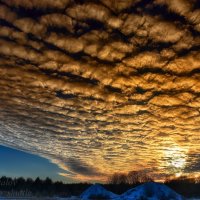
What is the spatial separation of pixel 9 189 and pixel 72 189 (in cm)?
3262

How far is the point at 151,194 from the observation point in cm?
6881

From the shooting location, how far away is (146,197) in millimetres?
68062

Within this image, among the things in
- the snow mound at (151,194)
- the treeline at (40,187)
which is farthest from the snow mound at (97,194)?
A: the treeline at (40,187)

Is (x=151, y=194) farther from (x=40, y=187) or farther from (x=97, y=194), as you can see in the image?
(x=40, y=187)

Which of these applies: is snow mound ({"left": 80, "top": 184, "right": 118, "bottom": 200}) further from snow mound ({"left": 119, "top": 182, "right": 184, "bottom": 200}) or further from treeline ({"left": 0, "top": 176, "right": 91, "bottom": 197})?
treeline ({"left": 0, "top": 176, "right": 91, "bottom": 197})

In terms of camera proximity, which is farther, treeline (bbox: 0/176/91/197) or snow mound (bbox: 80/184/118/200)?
treeline (bbox: 0/176/91/197)

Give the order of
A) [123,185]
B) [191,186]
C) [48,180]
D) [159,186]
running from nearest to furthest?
1. [159,186]
2. [191,186]
3. [123,185]
4. [48,180]

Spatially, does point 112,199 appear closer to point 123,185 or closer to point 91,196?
point 91,196

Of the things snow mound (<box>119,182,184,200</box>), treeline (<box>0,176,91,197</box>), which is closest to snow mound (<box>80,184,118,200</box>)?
snow mound (<box>119,182,184,200</box>)

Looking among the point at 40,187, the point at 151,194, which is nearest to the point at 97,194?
the point at 151,194

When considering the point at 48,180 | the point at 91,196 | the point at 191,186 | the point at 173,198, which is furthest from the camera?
the point at 48,180

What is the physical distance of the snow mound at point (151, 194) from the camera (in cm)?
6775

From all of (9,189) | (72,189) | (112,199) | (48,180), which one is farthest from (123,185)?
(112,199)

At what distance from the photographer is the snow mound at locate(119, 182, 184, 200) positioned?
67.8 m
